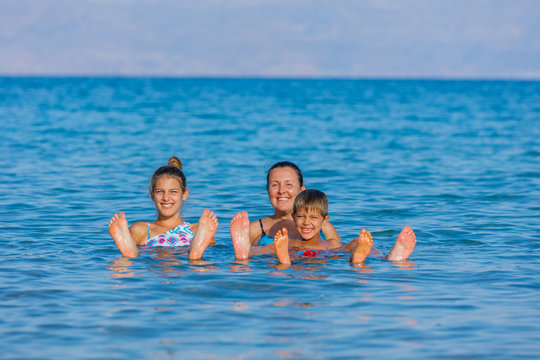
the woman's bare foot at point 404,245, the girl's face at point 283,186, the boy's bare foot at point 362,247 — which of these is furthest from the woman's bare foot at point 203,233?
the woman's bare foot at point 404,245

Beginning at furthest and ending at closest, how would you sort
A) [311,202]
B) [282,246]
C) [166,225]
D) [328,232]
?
[166,225] < [328,232] < [311,202] < [282,246]

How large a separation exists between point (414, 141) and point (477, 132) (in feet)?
13.7

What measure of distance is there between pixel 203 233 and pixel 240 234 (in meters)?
0.35

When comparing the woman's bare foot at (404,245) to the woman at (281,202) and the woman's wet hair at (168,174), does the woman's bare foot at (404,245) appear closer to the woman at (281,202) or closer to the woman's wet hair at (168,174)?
the woman at (281,202)

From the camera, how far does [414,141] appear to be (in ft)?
78.4

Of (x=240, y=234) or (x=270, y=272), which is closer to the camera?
(x=270, y=272)

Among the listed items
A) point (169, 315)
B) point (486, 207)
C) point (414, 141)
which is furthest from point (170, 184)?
point (414, 141)

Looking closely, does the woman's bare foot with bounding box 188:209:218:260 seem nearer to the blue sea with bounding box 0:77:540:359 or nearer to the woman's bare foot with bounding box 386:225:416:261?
the blue sea with bounding box 0:77:540:359

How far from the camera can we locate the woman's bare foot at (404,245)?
7.26m

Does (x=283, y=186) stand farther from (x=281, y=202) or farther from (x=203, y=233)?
(x=203, y=233)

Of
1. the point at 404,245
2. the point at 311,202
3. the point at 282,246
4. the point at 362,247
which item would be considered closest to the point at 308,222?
the point at 311,202

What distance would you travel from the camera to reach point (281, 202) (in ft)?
26.3

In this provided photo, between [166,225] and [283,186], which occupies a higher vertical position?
[283,186]

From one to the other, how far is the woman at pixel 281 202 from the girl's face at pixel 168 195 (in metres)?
0.84
